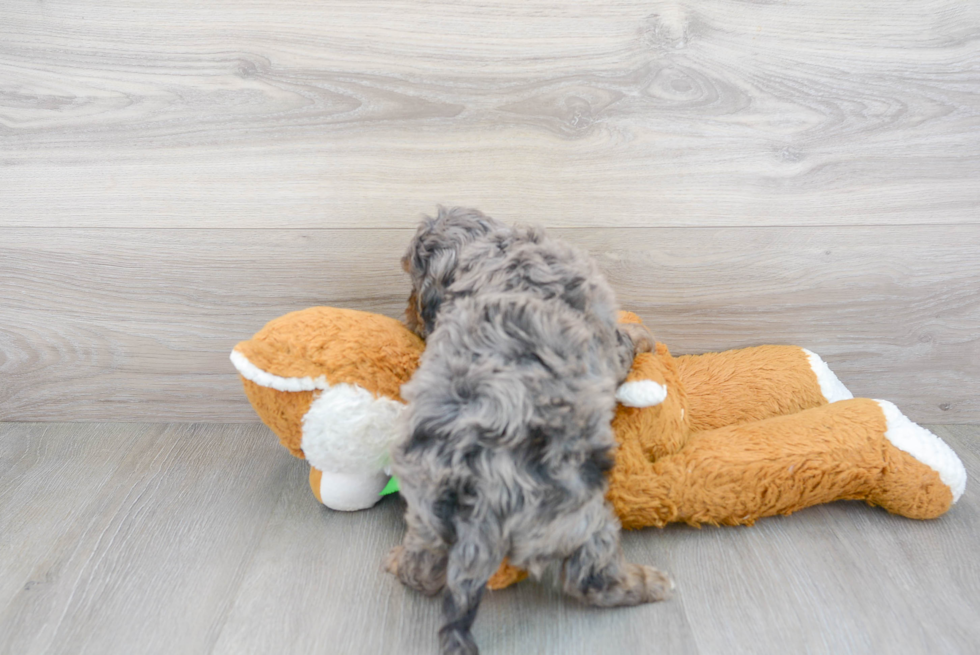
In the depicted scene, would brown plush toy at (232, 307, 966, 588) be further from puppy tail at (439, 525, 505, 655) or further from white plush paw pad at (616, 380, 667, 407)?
puppy tail at (439, 525, 505, 655)

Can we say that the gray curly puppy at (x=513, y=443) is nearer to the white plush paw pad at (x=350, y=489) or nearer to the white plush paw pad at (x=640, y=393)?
the white plush paw pad at (x=640, y=393)

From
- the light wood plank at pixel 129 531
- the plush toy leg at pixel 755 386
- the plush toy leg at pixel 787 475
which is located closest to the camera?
the light wood plank at pixel 129 531

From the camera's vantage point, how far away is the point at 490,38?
1.13m

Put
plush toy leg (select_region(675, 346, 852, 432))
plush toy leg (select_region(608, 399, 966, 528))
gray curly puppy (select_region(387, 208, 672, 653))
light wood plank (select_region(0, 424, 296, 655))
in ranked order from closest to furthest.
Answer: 1. gray curly puppy (select_region(387, 208, 672, 653))
2. light wood plank (select_region(0, 424, 296, 655))
3. plush toy leg (select_region(608, 399, 966, 528))
4. plush toy leg (select_region(675, 346, 852, 432))

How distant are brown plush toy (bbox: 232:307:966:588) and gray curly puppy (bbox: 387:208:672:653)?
157 mm

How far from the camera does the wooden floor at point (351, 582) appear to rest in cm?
87

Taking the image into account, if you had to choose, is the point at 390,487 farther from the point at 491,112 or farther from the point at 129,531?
the point at 491,112

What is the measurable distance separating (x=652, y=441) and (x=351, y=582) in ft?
1.68

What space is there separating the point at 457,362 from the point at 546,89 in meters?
0.59

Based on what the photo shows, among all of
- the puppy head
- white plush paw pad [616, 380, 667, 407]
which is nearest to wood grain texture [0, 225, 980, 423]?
the puppy head

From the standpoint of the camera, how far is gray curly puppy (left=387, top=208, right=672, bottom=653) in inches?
30.6

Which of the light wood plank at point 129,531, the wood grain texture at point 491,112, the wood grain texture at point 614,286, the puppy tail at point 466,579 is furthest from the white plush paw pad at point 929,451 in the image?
the light wood plank at point 129,531

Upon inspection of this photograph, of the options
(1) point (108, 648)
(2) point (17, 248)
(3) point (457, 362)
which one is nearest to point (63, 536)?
(1) point (108, 648)

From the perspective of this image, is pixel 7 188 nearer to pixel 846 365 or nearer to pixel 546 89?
pixel 546 89
